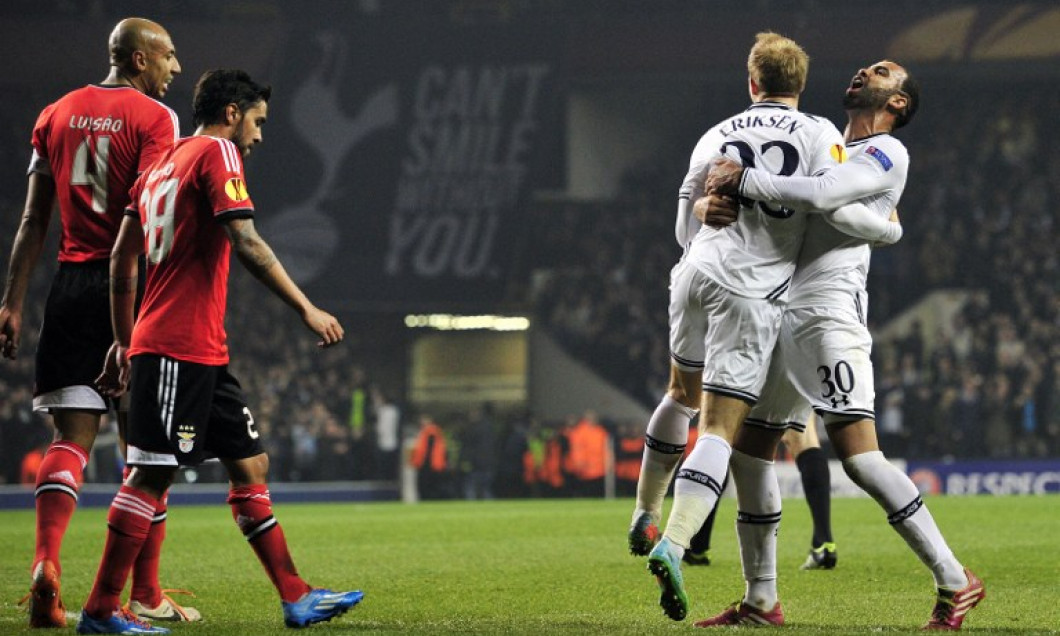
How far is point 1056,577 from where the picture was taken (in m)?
7.20

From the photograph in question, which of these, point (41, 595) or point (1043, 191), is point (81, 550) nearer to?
point (41, 595)

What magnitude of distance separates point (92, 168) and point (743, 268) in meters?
2.47

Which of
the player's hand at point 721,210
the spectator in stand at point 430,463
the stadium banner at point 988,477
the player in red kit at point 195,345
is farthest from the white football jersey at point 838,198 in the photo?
the spectator in stand at point 430,463

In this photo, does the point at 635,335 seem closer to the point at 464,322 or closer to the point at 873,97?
the point at 464,322

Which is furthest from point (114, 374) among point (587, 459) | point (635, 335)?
point (635, 335)

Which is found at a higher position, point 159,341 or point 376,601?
point 159,341

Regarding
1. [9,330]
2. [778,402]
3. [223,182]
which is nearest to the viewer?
[223,182]

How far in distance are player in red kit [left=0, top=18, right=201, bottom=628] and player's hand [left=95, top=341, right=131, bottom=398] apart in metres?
0.19

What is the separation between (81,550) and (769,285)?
6.16 m

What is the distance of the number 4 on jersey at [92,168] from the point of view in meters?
5.43

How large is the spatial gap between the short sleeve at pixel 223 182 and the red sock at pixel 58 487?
121 centimetres

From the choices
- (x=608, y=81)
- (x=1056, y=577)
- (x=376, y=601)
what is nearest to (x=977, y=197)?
(x=608, y=81)

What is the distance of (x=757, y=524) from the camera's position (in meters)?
5.23

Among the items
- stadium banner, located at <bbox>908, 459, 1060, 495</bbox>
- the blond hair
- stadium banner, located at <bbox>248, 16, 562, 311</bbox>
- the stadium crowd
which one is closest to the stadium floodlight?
the stadium crowd
